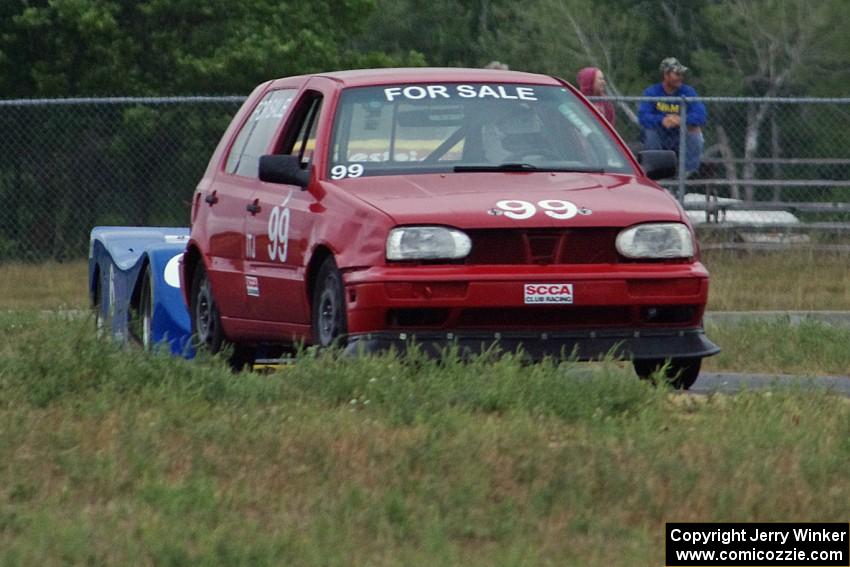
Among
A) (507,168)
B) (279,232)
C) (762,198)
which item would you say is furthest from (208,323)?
(762,198)

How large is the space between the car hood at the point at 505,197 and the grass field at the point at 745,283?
716 cm

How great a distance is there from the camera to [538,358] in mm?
8922

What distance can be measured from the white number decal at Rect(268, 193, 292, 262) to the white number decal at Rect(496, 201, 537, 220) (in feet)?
4.09

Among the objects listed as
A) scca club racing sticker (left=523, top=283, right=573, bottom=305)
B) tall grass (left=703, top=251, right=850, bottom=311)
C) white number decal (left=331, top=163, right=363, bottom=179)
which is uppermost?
white number decal (left=331, top=163, right=363, bottom=179)

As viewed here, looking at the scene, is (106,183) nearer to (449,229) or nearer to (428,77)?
(428,77)

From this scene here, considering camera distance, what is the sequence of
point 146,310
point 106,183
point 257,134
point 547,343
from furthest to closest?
1. point 106,183
2. point 146,310
3. point 257,134
4. point 547,343

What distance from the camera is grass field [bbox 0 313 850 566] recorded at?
219 inches

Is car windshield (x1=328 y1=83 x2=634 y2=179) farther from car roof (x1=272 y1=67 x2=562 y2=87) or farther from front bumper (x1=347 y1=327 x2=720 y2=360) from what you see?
front bumper (x1=347 y1=327 x2=720 y2=360)

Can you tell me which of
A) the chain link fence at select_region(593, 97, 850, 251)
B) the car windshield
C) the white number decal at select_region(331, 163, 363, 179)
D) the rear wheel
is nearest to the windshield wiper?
the car windshield

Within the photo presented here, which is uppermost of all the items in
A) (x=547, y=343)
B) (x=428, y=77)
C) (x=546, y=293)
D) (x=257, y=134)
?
(x=428, y=77)

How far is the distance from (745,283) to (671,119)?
1636mm

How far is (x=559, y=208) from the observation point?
9.02 metres

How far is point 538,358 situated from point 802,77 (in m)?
45.2

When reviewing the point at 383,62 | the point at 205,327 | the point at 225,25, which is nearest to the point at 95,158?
the point at 205,327
